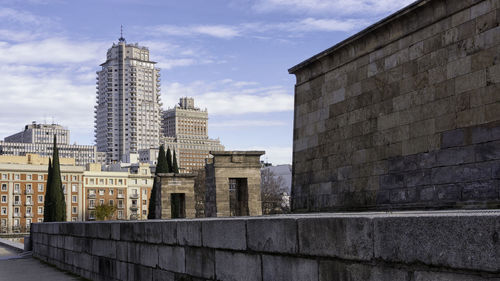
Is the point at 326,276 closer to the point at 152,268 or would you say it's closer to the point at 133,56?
the point at 152,268

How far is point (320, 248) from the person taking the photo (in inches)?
163

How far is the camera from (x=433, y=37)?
974cm

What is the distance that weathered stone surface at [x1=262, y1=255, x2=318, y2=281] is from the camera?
14.0 feet

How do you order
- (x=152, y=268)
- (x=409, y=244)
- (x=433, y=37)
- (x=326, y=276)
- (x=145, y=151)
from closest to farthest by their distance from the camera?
(x=409, y=244)
(x=326, y=276)
(x=152, y=268)
(x=433, y=37)
(x=145, y=151)

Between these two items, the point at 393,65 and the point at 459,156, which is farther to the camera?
the point at 393,65

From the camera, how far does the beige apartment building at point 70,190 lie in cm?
8788

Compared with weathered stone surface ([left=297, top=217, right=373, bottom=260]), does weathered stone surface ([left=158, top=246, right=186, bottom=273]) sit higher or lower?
lower

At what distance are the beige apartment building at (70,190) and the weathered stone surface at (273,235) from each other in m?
84.8

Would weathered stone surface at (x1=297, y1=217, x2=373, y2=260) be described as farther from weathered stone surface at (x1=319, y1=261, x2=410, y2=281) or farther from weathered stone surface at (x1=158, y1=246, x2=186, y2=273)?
weathered stone surface at (x1=158, y1=246, x2=186, y2=273)

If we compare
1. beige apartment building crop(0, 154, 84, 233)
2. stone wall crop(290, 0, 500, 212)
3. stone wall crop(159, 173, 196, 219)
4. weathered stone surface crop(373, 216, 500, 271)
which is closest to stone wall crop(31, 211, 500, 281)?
weathered stone surface crop(373, 216, 500, 271)

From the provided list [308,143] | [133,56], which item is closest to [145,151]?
[133,56]

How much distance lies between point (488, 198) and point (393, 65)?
11.3ft

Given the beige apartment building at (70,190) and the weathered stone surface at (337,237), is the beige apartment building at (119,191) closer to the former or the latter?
the beige apartment building at (70,190)

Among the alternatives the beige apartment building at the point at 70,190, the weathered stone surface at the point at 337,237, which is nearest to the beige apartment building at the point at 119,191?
the beige apartment building at the point at 70,190
